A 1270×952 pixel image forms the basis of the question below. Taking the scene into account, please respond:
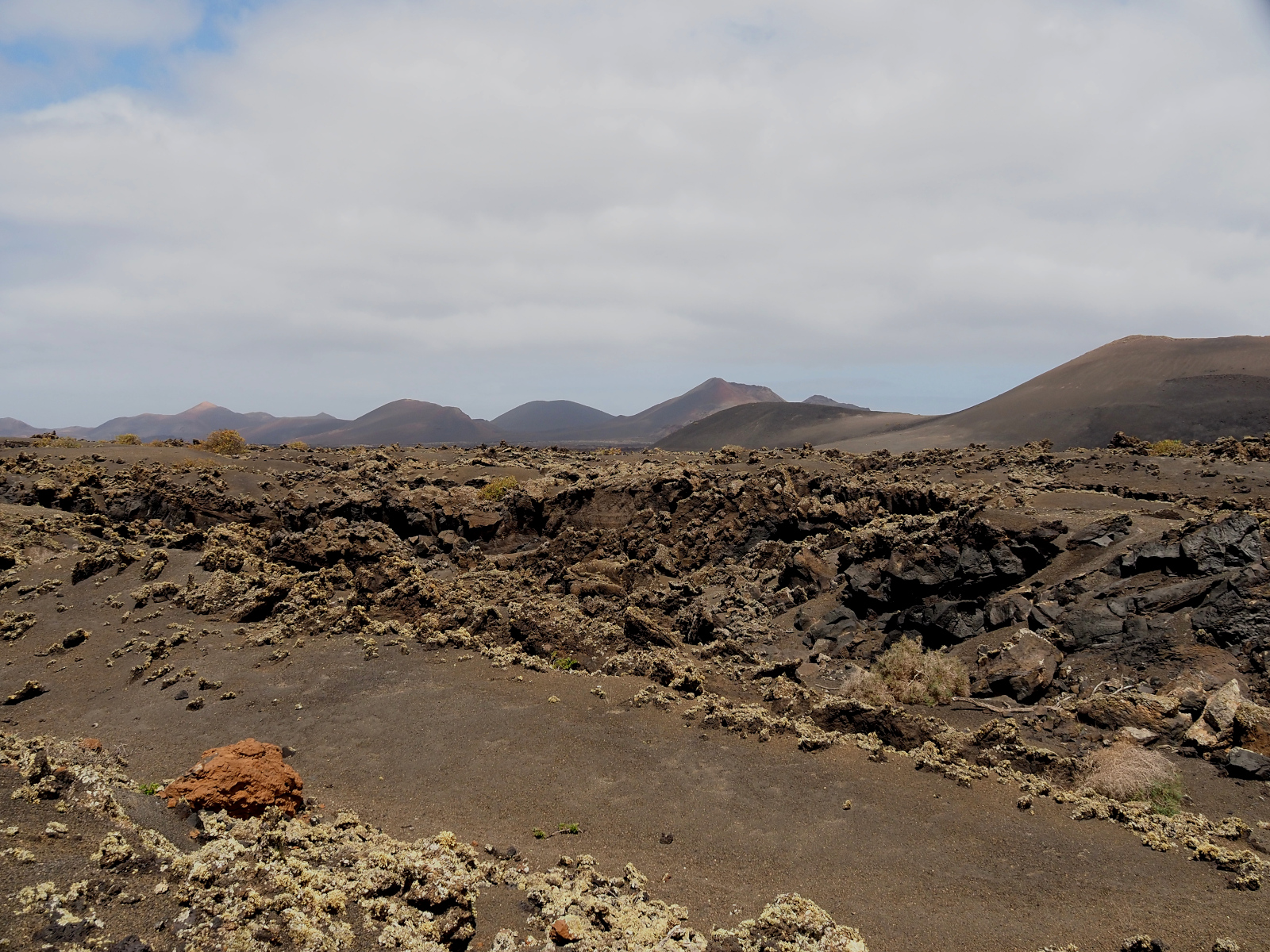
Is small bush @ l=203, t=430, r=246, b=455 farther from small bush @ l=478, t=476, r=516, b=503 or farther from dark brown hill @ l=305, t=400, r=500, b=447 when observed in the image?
dark brown hill @ l=305, t=400, r=500, b=447

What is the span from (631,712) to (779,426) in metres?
91.2

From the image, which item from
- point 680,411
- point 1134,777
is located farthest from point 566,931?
point 680,411

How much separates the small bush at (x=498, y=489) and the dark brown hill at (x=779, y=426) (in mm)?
60692

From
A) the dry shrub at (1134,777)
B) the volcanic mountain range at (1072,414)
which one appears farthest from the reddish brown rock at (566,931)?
the volcanic mountain range at (1072,414)

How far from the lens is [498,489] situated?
24.5 metres

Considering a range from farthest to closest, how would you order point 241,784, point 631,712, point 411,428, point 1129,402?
point 411,428 → point 1129,402 → point 631,712 → point 241,784

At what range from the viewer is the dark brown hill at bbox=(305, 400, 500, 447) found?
12344 cm

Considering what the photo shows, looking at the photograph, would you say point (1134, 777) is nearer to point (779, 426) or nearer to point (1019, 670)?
point (1019, 670)

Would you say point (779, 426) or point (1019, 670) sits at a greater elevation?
point (779, 426)

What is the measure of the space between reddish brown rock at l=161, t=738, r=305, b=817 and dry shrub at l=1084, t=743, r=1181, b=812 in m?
7.79

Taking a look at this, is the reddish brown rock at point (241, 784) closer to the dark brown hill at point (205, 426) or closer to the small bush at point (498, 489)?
the small bush at point (498, 489)

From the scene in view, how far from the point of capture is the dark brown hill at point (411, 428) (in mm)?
123438

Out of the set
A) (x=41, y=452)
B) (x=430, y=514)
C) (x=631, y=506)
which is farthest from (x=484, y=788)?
(x=41, y=452)

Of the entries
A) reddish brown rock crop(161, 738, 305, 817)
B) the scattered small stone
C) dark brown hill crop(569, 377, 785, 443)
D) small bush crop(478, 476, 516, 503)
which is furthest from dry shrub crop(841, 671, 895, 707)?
dark brown hill crop(569, 377, 785, 443)
